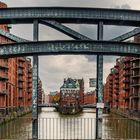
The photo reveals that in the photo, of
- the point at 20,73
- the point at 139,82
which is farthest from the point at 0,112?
the point at 20,73

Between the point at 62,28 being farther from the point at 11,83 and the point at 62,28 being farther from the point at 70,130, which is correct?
the point at 11,83

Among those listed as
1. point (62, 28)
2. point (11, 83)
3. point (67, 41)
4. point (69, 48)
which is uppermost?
point (62, 28)

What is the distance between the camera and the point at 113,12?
2069cm

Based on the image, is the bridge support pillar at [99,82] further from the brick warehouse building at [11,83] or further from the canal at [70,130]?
the brick warehouse building at [11,83]

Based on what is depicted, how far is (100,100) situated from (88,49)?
261 cm

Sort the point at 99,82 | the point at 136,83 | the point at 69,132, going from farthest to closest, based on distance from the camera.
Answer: the point at 136,83 → the point at 69,132 → the point at 99,82

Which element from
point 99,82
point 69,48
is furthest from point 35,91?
point 99,82

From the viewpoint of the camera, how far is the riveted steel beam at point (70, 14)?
2038cm

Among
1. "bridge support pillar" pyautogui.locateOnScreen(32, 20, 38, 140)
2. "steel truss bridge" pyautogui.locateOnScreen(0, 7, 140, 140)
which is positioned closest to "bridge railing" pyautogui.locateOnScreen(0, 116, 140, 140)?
"bridge support pillar" pyautogui.locateOnScreen(32, 20, 38, 140)

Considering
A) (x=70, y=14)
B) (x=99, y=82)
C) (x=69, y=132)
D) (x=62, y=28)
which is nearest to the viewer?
(x=70, y=14)

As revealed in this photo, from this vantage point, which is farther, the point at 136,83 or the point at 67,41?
the point at 136,83

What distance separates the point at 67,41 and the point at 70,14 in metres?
1.37

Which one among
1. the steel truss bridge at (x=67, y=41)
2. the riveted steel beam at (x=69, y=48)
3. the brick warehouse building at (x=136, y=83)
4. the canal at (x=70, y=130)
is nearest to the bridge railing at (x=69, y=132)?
the canal at (x=70, y=130)

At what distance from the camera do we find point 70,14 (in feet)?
66.9
